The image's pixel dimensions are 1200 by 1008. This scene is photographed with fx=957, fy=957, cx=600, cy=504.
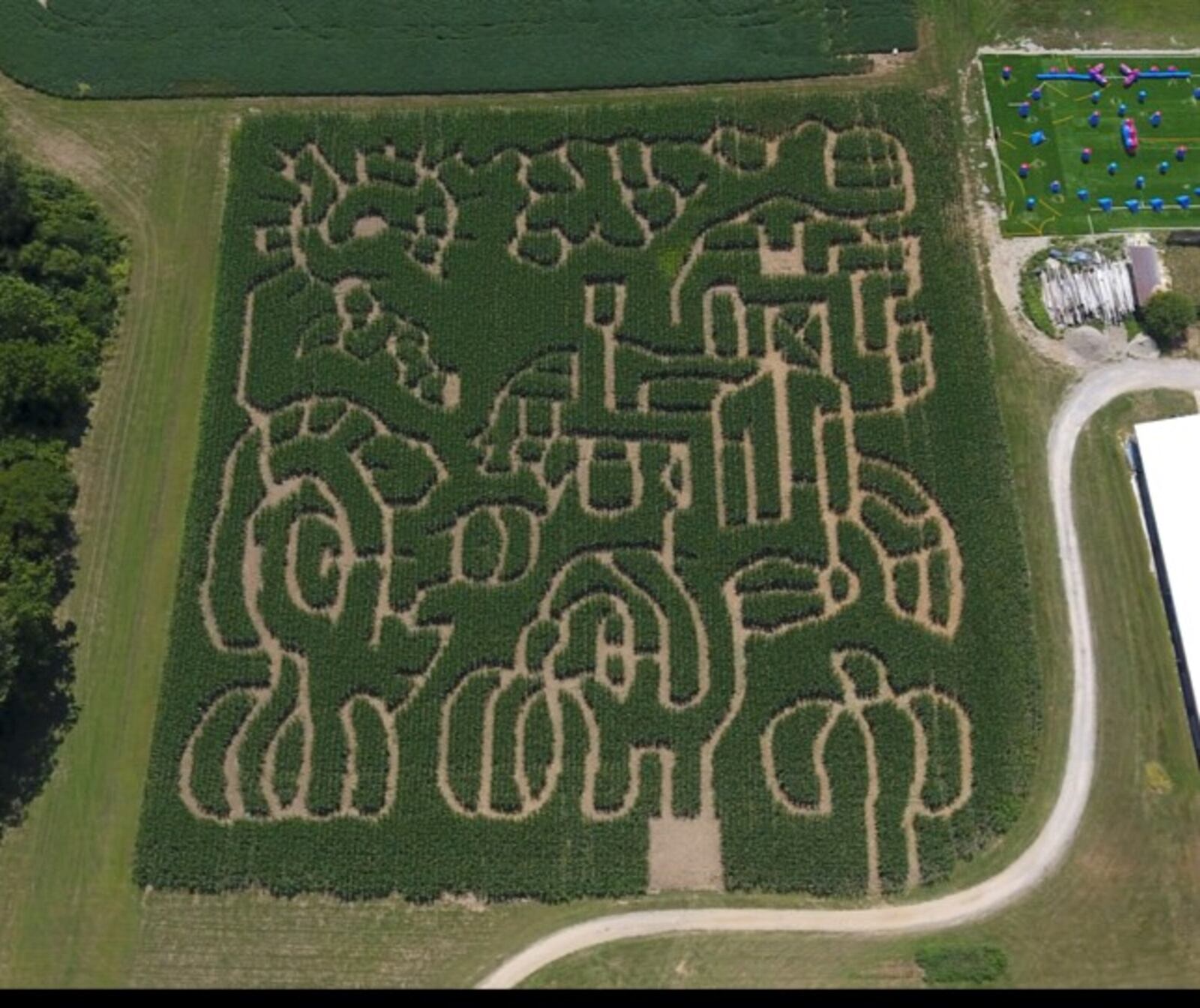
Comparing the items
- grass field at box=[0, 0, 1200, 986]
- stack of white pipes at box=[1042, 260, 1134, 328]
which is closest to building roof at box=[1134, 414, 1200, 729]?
grass field at box=[0, 0, 1200, 986]

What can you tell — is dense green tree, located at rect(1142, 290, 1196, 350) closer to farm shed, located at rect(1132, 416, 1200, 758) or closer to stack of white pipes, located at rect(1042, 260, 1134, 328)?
stack of white pipes, located at rect(1042, 260, 1134, 328)

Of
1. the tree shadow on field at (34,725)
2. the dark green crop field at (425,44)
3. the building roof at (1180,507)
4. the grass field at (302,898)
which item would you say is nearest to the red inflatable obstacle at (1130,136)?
the dark green crop field at (425,44)

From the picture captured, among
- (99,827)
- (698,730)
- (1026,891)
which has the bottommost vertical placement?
(1026,891)

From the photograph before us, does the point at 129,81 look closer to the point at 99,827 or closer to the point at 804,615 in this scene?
the point at 99,827

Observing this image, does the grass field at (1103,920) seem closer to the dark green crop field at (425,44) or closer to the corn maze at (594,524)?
the corn maze at (594,524)
